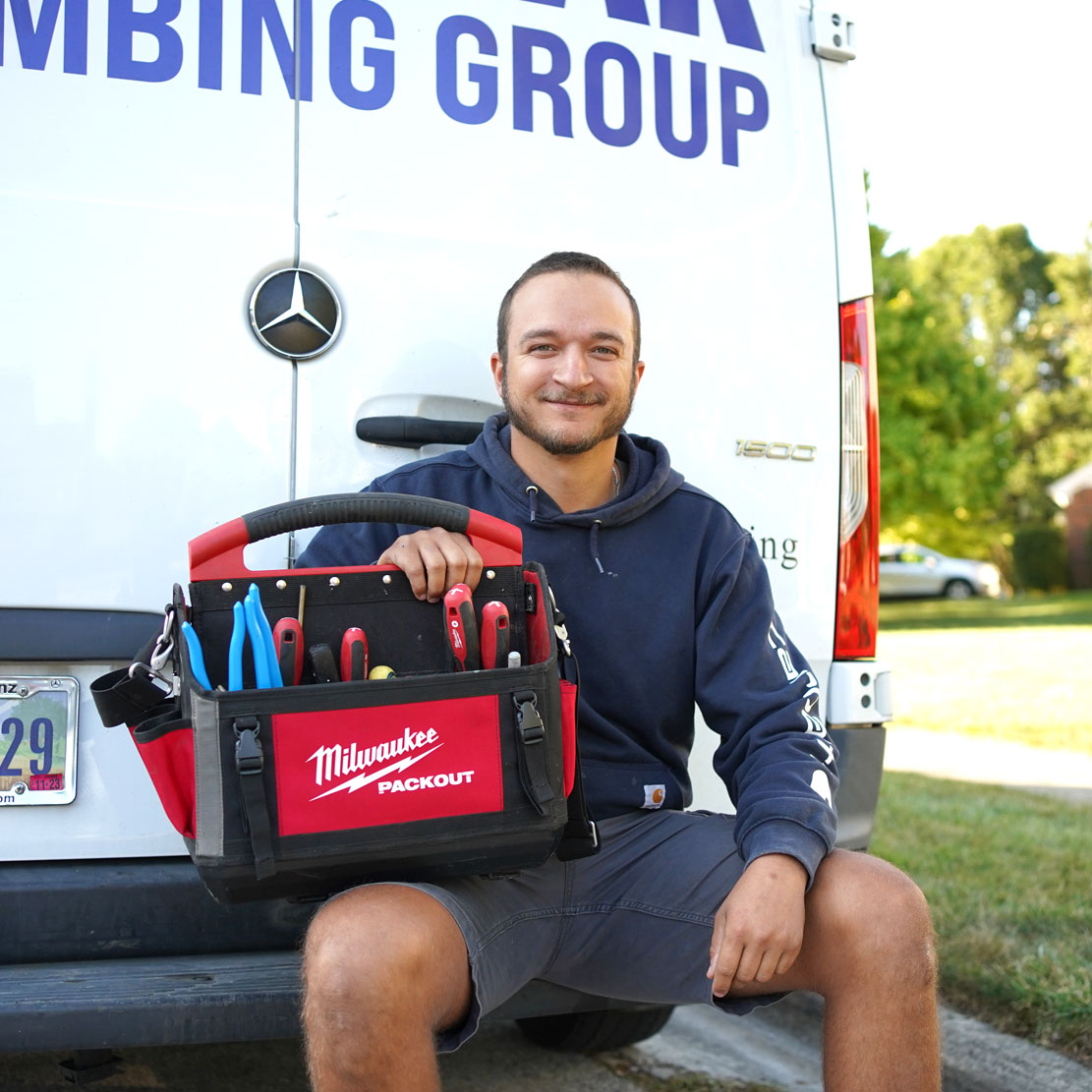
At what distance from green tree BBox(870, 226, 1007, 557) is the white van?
20773 mm

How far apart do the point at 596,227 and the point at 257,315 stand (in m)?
0.67

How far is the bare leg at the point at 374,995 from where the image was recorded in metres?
1.63

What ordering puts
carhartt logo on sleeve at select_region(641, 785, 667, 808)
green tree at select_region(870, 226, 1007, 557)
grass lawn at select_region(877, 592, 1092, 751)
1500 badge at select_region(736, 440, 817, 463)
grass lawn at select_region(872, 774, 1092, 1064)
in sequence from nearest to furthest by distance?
carhartt logo on sleeve at select_region(641, 785, 667, 808) < 1500 badge at select_region(736, 440, 817, 463) < grass lawn at select_region(872, 774, 1092, 1064) < grass lawn at select_region(877, 592, 1092, 751) < green tree at select_region(870, 226, 1007, 557)

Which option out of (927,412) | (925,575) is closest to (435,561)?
(927,412)

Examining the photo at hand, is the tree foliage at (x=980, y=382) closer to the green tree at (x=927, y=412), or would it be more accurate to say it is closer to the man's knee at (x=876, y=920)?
the green tree at (x=927, y=412)

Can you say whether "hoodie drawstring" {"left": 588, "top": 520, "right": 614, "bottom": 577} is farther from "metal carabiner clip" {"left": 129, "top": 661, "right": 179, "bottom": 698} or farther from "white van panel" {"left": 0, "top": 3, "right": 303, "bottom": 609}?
"metal carabiner clip" {"left": 129, "top": 661, "right": 179, "bottom": 698}

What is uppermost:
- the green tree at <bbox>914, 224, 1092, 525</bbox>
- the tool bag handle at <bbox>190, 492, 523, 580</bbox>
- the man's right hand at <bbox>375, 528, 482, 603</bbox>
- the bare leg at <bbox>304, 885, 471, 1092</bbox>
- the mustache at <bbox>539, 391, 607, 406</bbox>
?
the green tree at <bbox>914, 224, 1092, 525</bbox>

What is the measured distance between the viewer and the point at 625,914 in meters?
2.03

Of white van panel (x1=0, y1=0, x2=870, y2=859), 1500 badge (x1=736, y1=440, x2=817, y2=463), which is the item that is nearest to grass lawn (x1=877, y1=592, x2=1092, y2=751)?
1500 badge (x1=736, y1=440, x2=817, y2=463)

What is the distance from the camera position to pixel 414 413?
2.29m

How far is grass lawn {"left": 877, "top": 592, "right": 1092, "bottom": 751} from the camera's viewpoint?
8.14 meters

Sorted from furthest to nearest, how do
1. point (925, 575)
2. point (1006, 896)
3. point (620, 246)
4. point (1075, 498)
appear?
point (1075, 498) → point (925, 575) → point (1006, 896) → point (620, 246)

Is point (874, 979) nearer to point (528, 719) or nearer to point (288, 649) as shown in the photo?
point (528, 719)

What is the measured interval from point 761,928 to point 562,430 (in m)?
0.89
